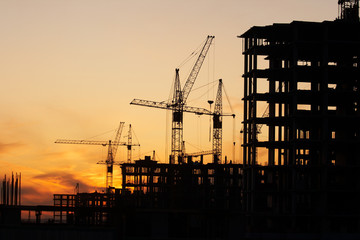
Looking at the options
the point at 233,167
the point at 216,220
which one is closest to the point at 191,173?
the point at 233,167

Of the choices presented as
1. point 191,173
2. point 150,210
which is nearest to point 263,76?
point 150,210

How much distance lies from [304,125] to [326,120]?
856 centimetres

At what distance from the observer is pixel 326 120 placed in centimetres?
10725

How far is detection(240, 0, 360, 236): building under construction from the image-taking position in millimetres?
106875

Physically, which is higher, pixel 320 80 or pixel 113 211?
pixel 320 80

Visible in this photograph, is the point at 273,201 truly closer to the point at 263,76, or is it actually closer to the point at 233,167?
the point at 263,76

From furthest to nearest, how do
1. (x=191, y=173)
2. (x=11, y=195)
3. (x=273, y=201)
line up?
(x=191, y=173) → (x=11, y=195) → (x=273, y=201)

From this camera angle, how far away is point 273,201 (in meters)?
112

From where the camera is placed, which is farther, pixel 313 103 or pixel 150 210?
pixel 313 103

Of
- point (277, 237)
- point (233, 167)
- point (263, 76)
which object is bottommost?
point (277, 237)

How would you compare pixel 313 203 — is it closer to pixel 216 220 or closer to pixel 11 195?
pixel 216 220

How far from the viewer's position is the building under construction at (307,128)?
107m

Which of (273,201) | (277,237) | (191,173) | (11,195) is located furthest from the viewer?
(191,173)

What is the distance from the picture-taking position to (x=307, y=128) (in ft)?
389
